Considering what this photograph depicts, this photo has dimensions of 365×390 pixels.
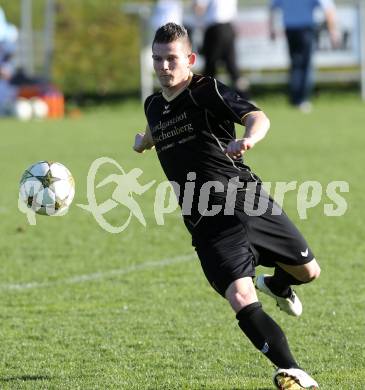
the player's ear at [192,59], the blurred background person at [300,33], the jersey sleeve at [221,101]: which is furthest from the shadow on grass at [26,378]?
the blurred background person at [300,33]

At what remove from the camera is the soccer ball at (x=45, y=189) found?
18.4ft

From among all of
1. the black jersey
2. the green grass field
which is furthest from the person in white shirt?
the black jersey

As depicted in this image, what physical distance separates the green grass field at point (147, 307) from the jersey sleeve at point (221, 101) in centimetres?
119

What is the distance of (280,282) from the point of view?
5.46 meters

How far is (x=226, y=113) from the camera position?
16.4ft

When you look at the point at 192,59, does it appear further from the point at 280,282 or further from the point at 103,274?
the point at 103,274

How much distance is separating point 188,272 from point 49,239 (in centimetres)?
174

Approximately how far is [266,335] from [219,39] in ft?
46.9

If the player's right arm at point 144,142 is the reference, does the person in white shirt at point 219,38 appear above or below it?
below

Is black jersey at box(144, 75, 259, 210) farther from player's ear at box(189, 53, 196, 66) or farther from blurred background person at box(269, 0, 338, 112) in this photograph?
blurred background person at box(269, 0, 338, 112)

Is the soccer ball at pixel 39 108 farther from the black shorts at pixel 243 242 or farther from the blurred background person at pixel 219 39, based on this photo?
the black shorts at pixel 243 242

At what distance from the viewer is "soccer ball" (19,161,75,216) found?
5.59 meters

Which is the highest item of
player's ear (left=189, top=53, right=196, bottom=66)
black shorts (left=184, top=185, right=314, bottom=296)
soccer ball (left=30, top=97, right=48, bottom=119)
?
player's ear (left=189, top=53, right=196, bottom=66)

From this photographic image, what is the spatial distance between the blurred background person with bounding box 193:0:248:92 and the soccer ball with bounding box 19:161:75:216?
12878 millimetres
